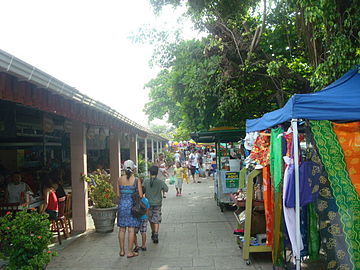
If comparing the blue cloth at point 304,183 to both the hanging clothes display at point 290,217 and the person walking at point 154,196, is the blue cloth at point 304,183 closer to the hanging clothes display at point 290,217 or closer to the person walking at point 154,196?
the hanging clothes display at point 290,217

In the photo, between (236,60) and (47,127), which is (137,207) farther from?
(236,60)

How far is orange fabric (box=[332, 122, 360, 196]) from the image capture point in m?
4.40

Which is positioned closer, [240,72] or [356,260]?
[356,260]

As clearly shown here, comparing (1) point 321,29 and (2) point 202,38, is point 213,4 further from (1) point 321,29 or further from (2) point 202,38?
(1) point 321,29

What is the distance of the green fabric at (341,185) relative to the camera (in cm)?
424

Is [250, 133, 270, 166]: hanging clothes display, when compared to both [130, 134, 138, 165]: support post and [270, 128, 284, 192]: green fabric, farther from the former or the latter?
[130, 134, 138, 165]: support post

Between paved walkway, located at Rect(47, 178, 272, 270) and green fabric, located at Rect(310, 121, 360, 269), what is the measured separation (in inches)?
62.4

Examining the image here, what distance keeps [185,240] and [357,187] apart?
390 centimetres

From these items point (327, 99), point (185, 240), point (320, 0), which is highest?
point (320, 0)

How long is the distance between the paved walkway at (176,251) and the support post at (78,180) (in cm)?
48

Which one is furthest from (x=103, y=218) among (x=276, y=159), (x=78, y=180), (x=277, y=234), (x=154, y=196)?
(x=276, y=159)

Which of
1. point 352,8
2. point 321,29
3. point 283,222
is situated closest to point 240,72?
point 321,29

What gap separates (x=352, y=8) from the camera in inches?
219

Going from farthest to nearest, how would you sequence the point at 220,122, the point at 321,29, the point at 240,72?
the point at 220,122 < the point at 240,72 < the point at 321,29
